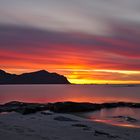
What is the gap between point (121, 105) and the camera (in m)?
78.6

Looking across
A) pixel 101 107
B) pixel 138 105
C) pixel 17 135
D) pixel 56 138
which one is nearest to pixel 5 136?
pixel 17 135

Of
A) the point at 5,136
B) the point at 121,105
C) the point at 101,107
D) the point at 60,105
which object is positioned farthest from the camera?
the point at 121,105

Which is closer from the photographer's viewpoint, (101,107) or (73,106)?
(73,106)

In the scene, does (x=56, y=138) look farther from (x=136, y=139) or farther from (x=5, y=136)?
(x=136, y=139)

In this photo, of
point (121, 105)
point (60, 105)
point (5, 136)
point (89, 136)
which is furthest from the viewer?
point (121, 105)

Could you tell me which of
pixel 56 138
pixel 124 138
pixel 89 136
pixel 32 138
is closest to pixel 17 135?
pixel 32 138

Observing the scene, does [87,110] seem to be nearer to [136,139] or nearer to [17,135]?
[136,139]

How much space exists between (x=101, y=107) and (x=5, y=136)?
54.6 m

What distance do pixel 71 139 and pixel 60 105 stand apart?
4027 centimetres

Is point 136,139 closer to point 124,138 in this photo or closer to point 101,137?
point 124,138

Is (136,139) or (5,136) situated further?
(136,139)

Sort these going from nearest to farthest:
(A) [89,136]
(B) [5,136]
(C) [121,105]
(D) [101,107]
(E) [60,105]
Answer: (B) [5,136]
(A) [89,136]
(E) [60,105]
(D) [101,107]
(C) [121,105]

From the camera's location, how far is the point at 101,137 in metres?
21.6

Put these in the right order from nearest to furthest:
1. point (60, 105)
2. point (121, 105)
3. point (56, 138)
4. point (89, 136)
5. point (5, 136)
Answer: point (5, 136), point (56, 138), point (89, 136), point (60, 105), point (121, 105)
